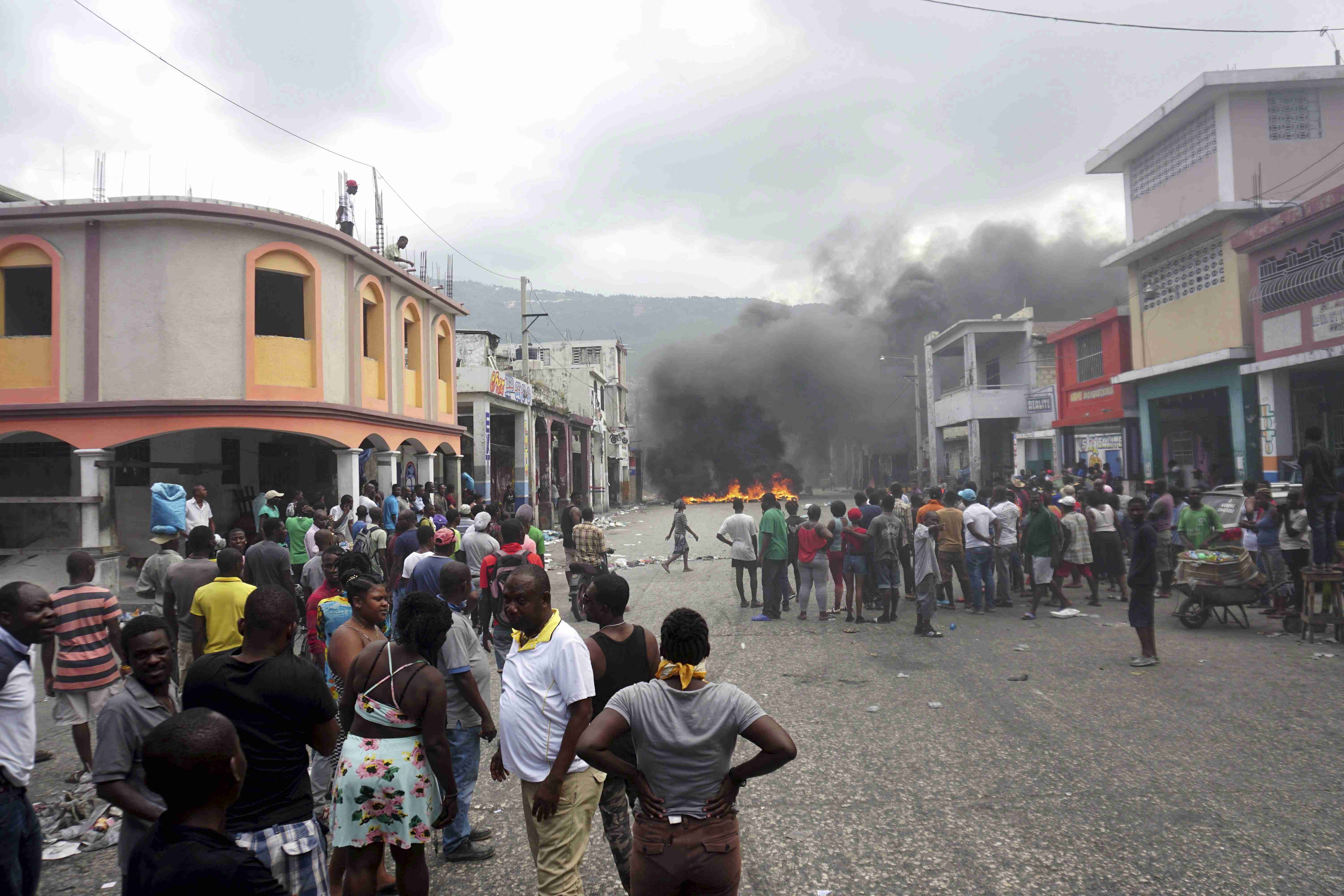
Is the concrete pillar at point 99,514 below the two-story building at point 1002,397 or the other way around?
below

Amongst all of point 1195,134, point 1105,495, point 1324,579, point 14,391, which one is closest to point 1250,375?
point 1195,134

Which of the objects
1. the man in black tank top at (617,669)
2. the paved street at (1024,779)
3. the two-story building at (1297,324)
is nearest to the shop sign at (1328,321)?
the two-story building at (1297,324)

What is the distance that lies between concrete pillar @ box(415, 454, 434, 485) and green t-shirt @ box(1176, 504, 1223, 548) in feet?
49.3

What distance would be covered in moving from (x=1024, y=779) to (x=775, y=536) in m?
5.40

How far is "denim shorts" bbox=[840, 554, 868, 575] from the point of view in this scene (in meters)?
9.24

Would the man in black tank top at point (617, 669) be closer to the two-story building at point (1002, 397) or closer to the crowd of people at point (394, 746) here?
the crowd of people at point (394, 746)

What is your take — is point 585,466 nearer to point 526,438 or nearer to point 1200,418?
point 526,438

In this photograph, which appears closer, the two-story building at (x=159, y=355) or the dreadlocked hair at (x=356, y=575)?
the dreadlocked hair at (x=356, y=575)

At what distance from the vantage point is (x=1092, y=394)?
79.2 feet

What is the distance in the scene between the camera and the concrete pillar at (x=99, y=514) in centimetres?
1238

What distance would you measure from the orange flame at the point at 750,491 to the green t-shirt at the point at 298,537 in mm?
29415

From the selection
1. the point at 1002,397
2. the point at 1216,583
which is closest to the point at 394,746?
the point at 1216,583

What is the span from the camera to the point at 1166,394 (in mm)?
19453

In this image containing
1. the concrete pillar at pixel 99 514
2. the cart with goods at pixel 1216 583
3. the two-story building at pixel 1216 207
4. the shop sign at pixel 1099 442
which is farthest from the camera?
the shop sign at pixel 1099 442
